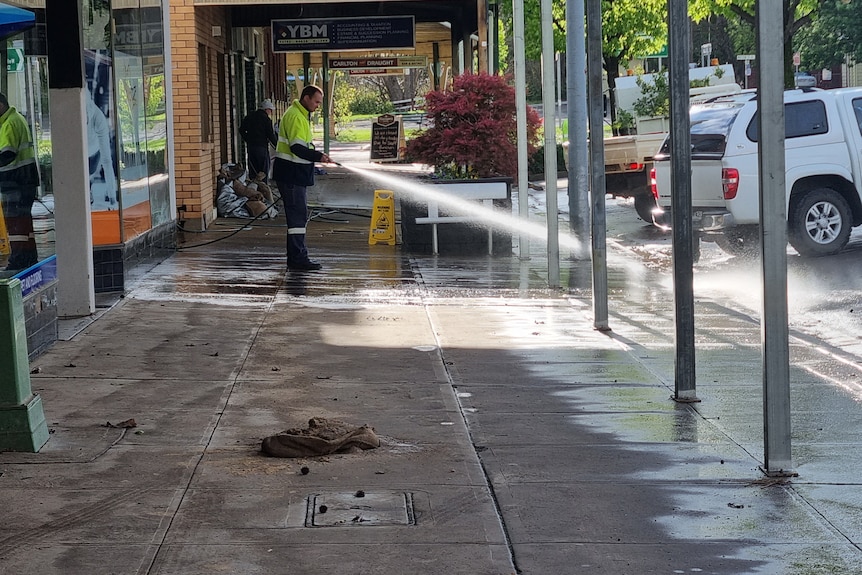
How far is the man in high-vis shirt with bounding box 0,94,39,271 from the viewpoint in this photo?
30.3 ft

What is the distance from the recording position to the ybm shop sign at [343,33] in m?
24.6

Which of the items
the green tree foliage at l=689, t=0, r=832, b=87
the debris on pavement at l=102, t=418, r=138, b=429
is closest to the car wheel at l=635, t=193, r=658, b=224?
the green tree foliage at l=689, t=0, r=832, b=87

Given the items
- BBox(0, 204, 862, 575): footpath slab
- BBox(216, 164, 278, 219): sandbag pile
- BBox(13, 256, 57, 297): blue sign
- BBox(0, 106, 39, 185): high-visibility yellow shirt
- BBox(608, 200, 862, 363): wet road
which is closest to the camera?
BBox(0, 204, 862, 575): footpath slab

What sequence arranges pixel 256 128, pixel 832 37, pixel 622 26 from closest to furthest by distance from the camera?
pixel 256 128, pixel 622 26, pixel 832 37

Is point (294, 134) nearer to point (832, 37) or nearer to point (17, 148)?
point (17, 148)

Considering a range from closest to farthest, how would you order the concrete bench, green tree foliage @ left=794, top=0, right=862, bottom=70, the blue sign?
the blue sign → the concrete bench → green tree foliage @ left=794, top=0, right=862, bottom=70

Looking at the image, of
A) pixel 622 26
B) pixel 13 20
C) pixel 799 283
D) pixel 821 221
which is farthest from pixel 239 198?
pixel 622 26

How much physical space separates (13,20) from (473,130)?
322 inches

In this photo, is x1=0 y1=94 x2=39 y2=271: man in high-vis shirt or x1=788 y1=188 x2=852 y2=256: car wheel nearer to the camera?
x1=0 y1=94 x2=39 y2=271: man in high-vis shirt

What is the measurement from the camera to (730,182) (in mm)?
15438

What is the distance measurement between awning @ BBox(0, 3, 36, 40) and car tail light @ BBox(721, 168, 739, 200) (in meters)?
8.50

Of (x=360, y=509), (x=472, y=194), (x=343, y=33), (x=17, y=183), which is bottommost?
(x=360, y=509)

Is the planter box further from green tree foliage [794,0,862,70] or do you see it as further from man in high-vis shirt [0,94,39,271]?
green tree foliage [794,0,862,70]

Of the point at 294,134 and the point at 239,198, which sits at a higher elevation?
the point at 294,134
